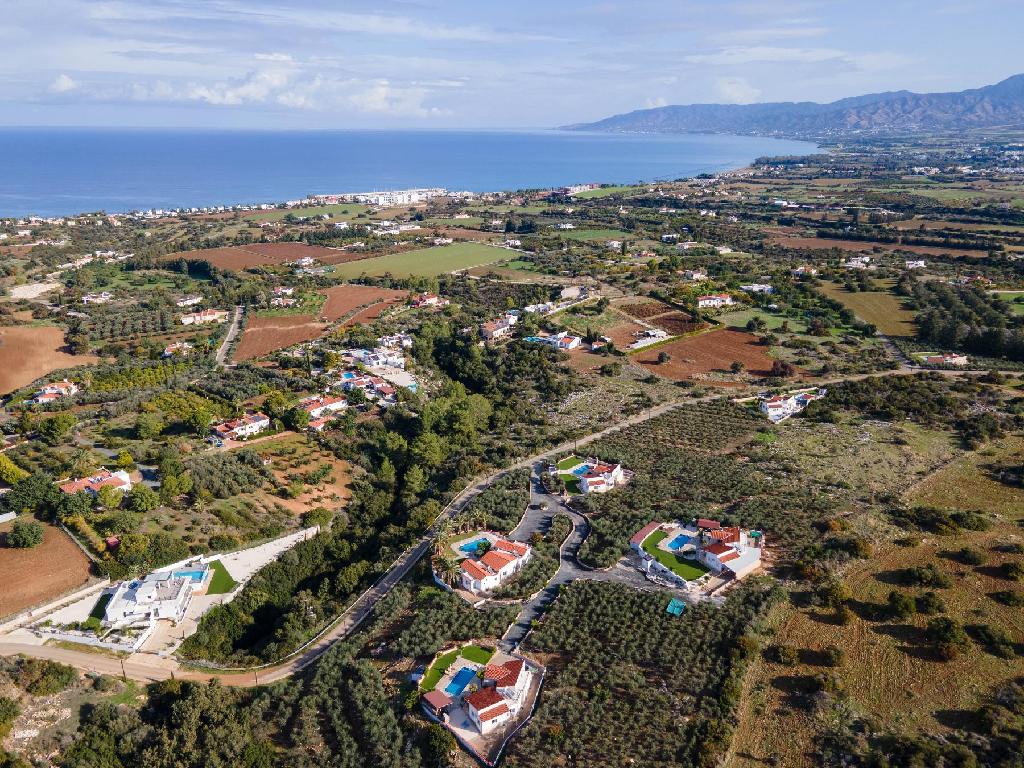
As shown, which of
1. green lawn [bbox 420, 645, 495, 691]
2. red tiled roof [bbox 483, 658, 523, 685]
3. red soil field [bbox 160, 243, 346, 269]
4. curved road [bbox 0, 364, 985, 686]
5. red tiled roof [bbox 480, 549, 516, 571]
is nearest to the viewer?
red tiled roof [bbox 483, 658, 523, 685]

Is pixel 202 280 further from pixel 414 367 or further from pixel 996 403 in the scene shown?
pixel 996 403

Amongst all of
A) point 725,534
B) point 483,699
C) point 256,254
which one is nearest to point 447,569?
point 483,699

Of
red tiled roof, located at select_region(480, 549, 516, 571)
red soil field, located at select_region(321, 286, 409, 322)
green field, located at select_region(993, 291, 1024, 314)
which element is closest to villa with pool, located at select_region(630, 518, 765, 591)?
red tiled roof, located at select_region(480, 549, 516, 571)

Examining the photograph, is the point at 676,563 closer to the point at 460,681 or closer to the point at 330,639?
the point at 460,681

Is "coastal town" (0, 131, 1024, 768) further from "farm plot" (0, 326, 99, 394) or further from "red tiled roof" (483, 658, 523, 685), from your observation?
"farm plot" (0, 326, 99, 394)

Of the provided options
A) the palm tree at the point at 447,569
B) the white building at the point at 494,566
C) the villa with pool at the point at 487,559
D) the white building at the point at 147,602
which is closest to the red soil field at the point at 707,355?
the villa with pool at the point at 487,559

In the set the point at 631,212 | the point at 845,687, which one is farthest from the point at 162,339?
the point at 631,212
